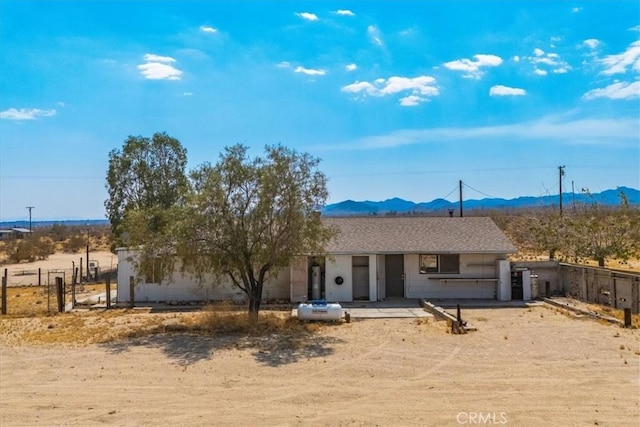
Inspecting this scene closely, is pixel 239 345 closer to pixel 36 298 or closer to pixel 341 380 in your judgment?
pixel 341 380

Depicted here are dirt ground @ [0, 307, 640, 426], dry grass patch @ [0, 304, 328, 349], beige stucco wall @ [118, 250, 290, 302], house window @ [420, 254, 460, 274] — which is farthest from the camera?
house window @ [420, 254, 460, 274]

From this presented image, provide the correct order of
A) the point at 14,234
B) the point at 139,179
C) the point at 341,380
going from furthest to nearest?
the point at 14,234, the point at 139,179, the point at 341,380

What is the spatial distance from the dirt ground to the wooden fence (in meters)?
3.90

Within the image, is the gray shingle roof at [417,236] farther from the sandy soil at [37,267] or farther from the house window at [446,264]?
the sandy soil at [37,267]

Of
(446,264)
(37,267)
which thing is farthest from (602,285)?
(37,267)

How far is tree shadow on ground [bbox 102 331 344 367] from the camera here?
43.0 feet

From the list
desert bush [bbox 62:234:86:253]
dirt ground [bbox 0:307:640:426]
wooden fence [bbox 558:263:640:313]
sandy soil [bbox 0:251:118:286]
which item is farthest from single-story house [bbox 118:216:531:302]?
desert bush [bbox 62:234:86:253]

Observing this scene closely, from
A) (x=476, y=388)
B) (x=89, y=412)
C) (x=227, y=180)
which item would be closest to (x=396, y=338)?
(x=476, y=388)

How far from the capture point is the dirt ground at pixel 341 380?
29.8 ft

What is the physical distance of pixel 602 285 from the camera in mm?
20562

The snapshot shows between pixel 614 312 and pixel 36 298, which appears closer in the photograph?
pixel 614 312

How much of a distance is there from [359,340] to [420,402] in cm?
513

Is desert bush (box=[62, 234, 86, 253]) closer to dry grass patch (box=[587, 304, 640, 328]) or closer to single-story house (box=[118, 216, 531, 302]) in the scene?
single-story house (box=[118, 216, 531, 302])

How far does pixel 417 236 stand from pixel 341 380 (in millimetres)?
13109
